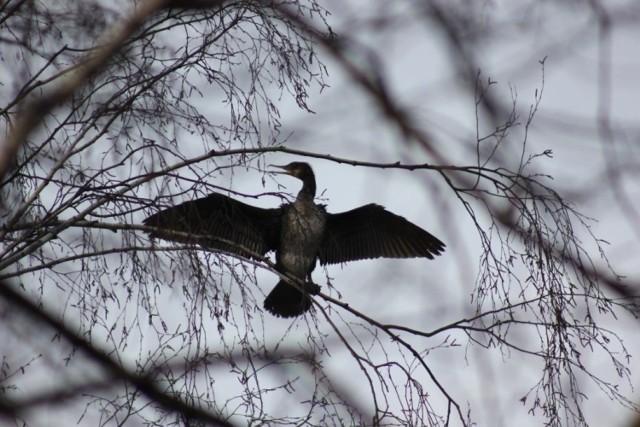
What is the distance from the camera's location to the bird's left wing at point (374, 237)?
6910mm

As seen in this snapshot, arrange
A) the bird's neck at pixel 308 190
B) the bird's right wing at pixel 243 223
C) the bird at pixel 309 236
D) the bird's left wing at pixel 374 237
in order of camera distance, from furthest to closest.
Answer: the bird's left wing at pixel 374 237
the bird's neck at pixel 308 190
the bird at pixel 309 236
the bird's right wing at pixel 243 223

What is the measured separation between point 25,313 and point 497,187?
2.11m

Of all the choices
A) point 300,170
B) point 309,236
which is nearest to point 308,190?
point 300,170

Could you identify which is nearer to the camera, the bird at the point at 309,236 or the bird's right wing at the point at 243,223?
the bird's right wing at the point at 243,223

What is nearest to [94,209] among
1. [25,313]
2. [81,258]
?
[81,258]

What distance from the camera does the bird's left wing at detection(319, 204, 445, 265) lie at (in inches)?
272

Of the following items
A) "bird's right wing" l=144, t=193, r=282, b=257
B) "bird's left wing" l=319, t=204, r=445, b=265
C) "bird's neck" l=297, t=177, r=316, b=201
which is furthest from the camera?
"bird's left wing" l=319, t=204, r=445, b=265

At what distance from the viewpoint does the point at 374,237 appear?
7035mm


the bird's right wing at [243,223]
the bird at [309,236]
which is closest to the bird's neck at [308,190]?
the bird at [309,236]

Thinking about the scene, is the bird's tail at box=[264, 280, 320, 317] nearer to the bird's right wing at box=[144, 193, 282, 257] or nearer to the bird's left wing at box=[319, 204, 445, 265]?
the bird's right wing at box=[144, 193, 282, 257]

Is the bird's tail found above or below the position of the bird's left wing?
Result: below

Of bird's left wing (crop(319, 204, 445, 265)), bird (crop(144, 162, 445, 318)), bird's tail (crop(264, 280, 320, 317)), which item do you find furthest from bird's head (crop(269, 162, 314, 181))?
bird's tail (crop(264, 280, 320, 317))

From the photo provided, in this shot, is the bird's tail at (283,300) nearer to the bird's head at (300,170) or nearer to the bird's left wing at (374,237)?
the bird's left wing at (374,237)

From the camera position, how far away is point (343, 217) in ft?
22.9
